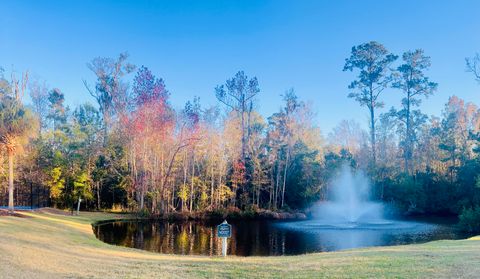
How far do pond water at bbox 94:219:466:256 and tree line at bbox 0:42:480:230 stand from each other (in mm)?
10011

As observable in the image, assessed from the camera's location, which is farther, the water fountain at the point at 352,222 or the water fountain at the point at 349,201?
the water fountain at the point at 349,201

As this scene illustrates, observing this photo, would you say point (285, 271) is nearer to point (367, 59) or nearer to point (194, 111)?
point (194, 111)

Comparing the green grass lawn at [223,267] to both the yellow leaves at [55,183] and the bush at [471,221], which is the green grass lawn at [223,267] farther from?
the yellow leaves at [55,183]

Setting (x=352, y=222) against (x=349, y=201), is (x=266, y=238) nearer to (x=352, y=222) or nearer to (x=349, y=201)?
(x=352, y=222)

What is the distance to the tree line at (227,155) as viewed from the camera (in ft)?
113

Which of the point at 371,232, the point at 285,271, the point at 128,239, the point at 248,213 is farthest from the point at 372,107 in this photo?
the point at 285,271

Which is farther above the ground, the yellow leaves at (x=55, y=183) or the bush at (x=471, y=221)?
the yellow leaves at (x=55, y=183)

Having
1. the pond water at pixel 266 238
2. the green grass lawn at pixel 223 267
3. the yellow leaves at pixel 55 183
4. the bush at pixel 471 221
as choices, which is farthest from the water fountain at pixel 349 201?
the green grass lawn at pixel 223 267

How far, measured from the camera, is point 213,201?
37.5 m

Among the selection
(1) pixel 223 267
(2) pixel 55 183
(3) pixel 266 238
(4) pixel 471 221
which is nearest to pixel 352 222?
(4) pixel 471 221

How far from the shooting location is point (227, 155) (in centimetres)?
3916

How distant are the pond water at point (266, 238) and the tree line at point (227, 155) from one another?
10011 mm

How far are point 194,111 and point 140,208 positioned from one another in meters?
10.6

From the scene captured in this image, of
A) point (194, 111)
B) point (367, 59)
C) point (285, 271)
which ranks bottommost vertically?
point (285, 271)
